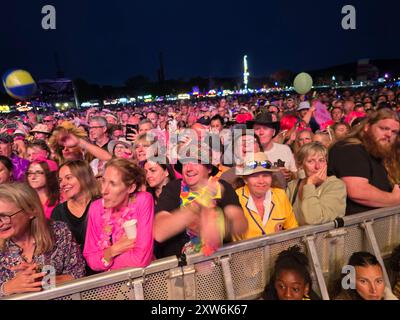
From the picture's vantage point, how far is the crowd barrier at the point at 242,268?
1.82 meters

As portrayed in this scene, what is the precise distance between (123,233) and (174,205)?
42cm

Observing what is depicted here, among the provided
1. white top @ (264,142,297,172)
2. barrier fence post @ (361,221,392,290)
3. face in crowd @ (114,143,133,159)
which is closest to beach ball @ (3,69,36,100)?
face in crowd @ (114,143,133,159)

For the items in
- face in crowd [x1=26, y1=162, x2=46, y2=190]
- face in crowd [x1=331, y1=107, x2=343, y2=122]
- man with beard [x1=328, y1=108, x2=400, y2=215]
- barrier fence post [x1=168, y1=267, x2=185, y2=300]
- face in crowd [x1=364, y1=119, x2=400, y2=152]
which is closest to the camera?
barrier fence post [x1=168, y1=267, x2=185, y2=300]

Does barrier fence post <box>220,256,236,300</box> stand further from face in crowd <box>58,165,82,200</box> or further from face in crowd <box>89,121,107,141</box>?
face in crowd <box>89,121,107,141</box>

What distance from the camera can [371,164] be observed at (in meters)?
2.66

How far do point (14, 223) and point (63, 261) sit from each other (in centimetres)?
42

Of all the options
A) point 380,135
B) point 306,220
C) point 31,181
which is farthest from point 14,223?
point 380,135

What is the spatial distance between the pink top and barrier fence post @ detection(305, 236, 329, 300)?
111 cm

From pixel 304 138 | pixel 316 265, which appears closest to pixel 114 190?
pixel 316 265

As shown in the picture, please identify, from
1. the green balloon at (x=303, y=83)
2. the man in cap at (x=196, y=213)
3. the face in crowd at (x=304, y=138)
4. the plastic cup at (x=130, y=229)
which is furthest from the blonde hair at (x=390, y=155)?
the green balloon at (x=303, y=83)

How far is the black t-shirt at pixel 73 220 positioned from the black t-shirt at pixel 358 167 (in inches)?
87.6

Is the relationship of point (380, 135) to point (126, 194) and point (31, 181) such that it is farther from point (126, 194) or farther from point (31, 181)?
point (31, 181)

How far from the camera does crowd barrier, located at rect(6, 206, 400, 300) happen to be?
1.82 metres

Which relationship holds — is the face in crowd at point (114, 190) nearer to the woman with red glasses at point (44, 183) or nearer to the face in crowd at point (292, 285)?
the woman with red glasses at point (44, 183)
